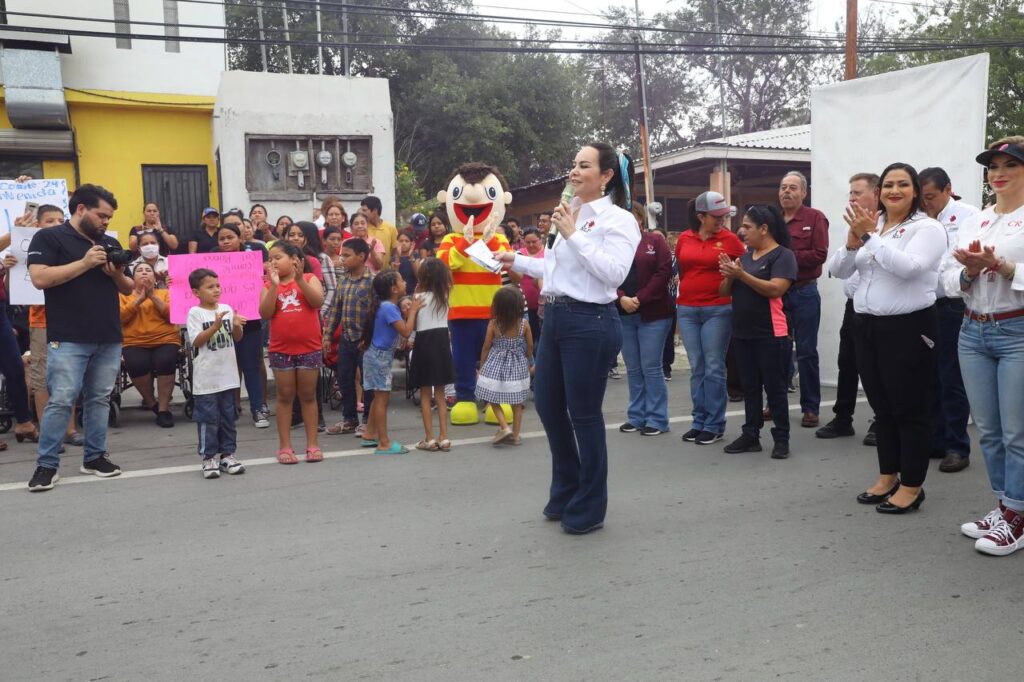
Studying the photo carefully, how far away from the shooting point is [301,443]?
762 centimetres

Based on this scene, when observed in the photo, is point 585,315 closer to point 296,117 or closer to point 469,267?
point 469,267

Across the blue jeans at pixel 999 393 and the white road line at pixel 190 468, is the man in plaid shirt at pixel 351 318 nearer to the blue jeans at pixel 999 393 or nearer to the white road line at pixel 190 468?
the white road line at pixel 190 468

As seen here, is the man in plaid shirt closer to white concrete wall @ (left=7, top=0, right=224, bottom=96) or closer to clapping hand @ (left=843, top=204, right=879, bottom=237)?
clapping hand @ (left=843, top=204, right=879, bottom=237)

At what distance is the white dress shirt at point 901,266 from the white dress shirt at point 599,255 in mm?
1366

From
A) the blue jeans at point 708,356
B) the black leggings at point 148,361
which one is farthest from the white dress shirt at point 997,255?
the black leggings at point 148,361

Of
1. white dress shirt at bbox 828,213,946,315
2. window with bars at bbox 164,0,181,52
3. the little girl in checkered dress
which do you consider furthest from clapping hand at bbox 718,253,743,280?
window with bars at bbox 164,0,181,52

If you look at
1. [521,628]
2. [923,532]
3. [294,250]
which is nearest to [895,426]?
[923,532]

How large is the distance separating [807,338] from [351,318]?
3.93 metres

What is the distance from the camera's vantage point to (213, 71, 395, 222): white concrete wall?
16.4 metres

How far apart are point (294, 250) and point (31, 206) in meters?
2.31

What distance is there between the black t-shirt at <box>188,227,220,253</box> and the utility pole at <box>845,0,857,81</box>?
11.4m

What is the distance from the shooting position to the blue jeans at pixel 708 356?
7.28 metres

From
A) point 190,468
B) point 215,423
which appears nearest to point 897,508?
point 215,423

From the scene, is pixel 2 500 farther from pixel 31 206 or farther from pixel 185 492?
pixel 31 206
